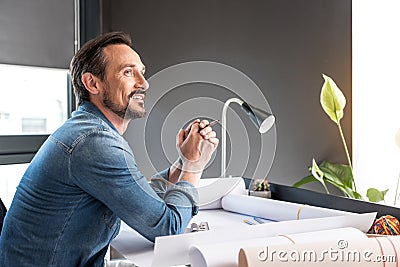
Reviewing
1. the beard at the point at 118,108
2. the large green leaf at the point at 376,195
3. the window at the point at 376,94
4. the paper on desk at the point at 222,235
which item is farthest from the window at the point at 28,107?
the window at the point at 376,94

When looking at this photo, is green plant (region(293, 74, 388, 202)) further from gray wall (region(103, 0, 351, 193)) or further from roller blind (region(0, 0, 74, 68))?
roller blind (region(0, 0, 74, 68))

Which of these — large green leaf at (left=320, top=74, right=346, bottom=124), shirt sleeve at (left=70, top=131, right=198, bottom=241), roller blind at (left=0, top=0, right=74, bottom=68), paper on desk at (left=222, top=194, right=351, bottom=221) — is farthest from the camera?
large green leaf at (left=320, top=74, right=346, bottom=124)

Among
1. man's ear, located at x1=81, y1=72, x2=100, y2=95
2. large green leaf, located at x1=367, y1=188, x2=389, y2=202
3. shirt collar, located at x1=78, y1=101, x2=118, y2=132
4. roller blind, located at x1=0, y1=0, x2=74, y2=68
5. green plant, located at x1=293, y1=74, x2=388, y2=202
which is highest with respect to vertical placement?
roller blind, located at x1=0, y1=0, x2=74, y2=68

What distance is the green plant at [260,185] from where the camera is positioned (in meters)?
1.85

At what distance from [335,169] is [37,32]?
6.23 feet

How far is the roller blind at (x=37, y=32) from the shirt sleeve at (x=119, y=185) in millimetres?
1244

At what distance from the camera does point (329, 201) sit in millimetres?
1515

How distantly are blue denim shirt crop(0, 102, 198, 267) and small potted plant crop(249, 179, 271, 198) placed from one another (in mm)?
590

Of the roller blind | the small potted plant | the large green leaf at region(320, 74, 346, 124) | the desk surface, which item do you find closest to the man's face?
the desk surface

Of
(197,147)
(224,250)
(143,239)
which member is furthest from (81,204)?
(224,250)

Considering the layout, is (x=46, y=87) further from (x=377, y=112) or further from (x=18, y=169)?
(x=377, y=112)

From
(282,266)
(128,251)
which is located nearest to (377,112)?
(128,251)

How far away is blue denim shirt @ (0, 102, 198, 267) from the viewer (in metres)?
1.18

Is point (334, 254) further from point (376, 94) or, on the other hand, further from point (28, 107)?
point (376, 94)
